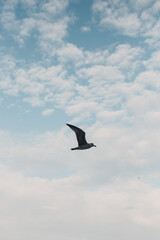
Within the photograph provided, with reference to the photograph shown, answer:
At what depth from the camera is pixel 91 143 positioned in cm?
8219

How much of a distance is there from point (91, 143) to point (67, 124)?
6.51m

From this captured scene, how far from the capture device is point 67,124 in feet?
257

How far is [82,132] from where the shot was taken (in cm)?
8025

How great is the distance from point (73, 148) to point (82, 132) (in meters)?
3.46

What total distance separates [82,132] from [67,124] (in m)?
3.40

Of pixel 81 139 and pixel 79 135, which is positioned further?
pixel 81 139

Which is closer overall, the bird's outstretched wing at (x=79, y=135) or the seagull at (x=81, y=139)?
the bird's outstretched wing at (x=79, y=135)

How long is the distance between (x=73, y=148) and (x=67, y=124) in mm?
5292

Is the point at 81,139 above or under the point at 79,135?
under

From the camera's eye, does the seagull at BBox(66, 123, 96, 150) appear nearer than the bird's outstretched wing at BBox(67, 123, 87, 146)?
No

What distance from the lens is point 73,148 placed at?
81500mm
